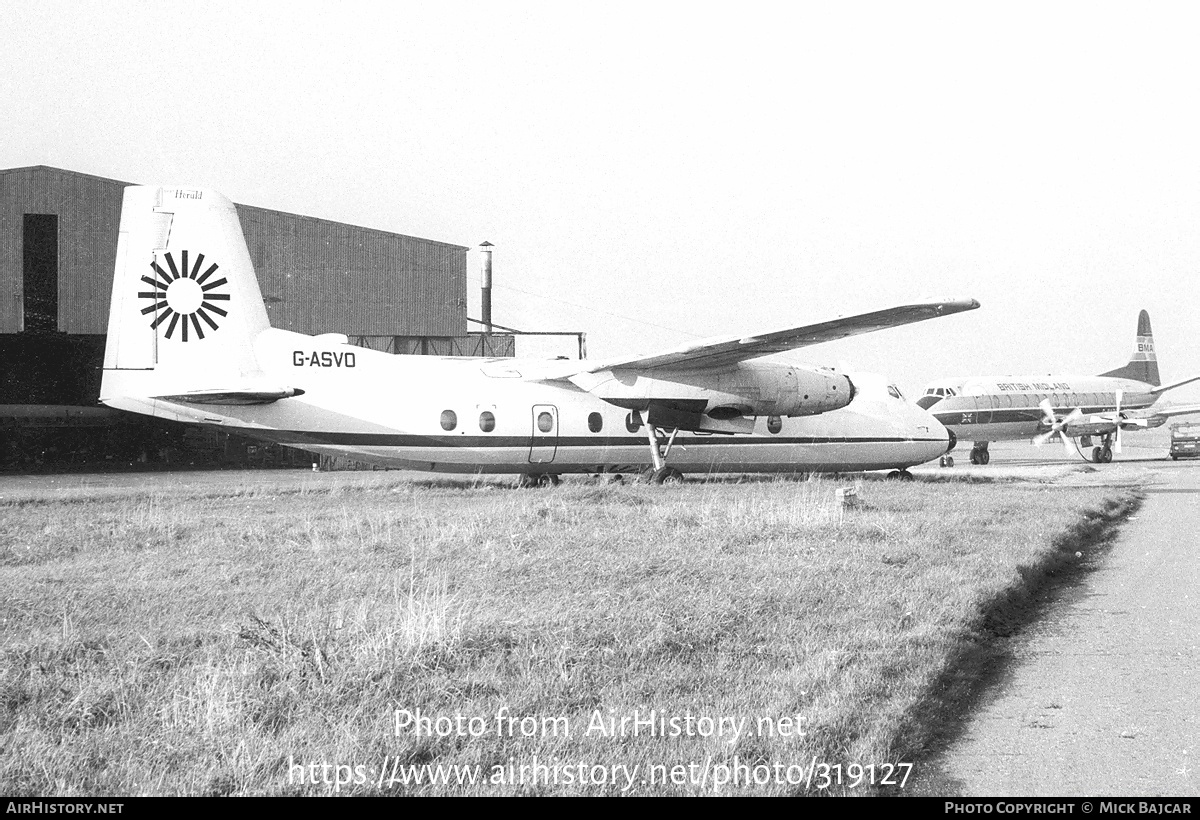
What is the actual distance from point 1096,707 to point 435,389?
16207mm

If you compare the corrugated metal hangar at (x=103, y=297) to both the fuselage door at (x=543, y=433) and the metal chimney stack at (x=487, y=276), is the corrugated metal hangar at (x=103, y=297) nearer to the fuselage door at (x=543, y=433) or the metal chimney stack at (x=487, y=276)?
the metal chimney stack at (x=487, y=276)

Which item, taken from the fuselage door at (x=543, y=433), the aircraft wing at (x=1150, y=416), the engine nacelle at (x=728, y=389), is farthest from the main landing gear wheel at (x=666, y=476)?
the aircraft wing at (x=1150, y=416)

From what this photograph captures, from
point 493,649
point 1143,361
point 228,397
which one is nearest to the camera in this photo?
point 493,649

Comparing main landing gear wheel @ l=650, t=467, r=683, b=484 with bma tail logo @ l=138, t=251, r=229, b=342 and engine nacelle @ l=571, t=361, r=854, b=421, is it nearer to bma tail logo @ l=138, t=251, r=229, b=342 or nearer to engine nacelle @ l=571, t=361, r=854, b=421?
engine nacelle @ l=571, t=361, r=854, b=421

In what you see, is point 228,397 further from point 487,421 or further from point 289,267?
point 289,267

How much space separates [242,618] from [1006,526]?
11.6 metres

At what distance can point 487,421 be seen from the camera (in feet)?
71.0

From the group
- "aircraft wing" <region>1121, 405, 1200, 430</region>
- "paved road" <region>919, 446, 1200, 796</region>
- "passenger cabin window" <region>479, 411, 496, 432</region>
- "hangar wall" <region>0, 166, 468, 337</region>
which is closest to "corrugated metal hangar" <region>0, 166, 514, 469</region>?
"hangar wall" <region>0, 166, 468, 337</region>

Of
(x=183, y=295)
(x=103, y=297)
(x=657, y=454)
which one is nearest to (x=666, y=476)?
(x=657, y=454)

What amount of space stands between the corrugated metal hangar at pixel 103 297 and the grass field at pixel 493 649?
21.5m

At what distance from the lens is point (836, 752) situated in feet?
18.5

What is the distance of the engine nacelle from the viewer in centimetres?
2270
